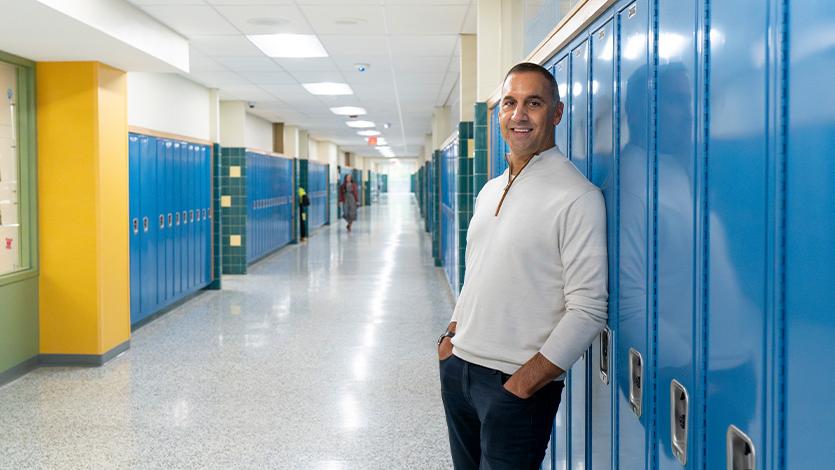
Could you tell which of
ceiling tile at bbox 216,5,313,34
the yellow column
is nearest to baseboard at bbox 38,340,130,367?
the yellow column

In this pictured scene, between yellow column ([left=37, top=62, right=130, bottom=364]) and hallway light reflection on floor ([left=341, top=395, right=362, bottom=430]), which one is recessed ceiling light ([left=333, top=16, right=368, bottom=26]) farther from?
hallway light reflection on floor ([left=341, top=395, right=362, bottom=430])

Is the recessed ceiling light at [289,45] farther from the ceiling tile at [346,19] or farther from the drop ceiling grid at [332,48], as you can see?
the ceiling tile at [346,19]

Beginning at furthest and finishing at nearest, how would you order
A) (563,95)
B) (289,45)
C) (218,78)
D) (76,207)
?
(218,78)
(289,45)
(76,207)
(563,95)

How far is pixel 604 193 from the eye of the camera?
196 centimetres

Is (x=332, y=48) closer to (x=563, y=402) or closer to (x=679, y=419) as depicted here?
(x=563, y=402)

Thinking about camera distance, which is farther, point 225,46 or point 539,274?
point 225,46

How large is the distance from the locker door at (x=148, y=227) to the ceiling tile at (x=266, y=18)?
1484mm

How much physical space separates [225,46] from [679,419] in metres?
6.60

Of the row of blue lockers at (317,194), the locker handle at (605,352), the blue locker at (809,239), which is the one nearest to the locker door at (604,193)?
the locker handle at (605,352)

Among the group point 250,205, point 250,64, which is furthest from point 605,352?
point 250,205

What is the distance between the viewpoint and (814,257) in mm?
899

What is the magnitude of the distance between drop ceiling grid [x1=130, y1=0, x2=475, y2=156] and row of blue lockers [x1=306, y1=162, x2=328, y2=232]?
18.6 feet

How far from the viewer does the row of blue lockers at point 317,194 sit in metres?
18.3

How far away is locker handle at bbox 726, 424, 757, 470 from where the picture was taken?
107cm
